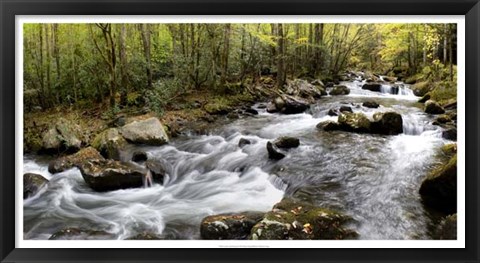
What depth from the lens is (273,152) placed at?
353cm

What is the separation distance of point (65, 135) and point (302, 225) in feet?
6.55

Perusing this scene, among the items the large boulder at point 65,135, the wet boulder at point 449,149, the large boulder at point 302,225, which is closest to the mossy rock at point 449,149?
the wet boulder at point 449,149

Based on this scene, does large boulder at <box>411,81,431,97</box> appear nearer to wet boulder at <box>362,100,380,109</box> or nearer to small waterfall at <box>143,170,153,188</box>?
wet boulder at <box>362,100,380,109</box>

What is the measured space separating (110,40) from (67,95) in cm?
57

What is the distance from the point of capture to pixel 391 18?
10.6ft

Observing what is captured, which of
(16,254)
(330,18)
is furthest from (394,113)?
(16,254)

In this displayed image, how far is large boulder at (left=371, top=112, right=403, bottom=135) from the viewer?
11.6 ft

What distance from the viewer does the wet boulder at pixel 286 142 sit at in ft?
11.6

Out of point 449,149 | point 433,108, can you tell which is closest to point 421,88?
point 433,108

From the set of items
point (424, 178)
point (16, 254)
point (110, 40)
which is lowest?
point (16, 254)

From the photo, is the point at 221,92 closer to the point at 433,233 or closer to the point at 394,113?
the point at 394,113

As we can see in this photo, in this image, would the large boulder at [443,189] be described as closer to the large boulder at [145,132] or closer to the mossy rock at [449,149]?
the mossy rock at [449,149]
